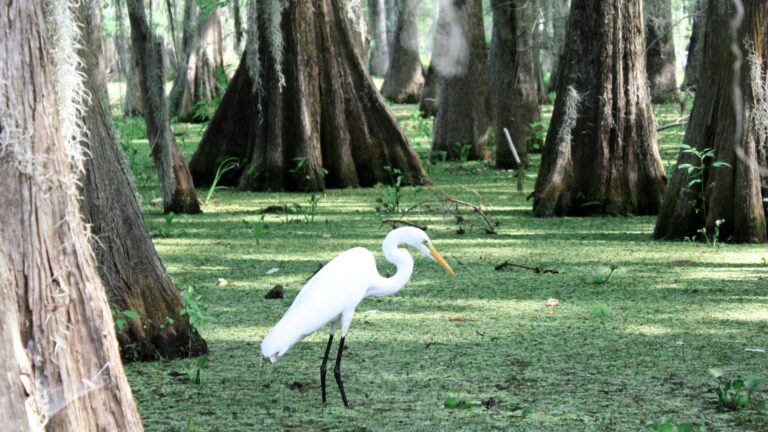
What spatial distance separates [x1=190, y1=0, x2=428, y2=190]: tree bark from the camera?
11.0m

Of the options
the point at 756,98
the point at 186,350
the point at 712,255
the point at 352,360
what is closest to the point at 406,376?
the point at 352,360

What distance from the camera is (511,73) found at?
13.0m

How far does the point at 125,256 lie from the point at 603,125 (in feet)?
17.1

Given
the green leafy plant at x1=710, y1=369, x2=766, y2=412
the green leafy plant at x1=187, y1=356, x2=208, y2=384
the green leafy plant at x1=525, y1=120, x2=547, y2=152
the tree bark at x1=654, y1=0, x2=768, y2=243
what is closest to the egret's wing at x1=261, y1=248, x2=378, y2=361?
the green leafy plant at x1=187, y1=356, x2=208, y2=384

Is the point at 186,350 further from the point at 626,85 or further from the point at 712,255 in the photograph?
the point at 626,85

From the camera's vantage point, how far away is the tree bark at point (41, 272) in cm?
288

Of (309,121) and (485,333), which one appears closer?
(485,333)

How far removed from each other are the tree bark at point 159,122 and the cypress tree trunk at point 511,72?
14.8 feet

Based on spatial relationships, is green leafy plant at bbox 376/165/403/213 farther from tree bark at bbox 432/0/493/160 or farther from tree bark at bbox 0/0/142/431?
tree bark at bbox 0/0/142/431

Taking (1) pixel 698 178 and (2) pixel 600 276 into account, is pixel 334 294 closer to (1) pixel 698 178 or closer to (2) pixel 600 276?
(2) pixel 600 276

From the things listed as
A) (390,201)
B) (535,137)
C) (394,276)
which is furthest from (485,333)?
(535,137)

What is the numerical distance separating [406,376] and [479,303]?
5.03 feet

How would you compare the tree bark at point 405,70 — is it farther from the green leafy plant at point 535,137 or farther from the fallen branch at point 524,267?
the fallen branch at point 524,267

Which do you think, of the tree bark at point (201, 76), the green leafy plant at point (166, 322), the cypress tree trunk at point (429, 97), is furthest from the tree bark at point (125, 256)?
the cypress tree trunk at point (429, 97)
